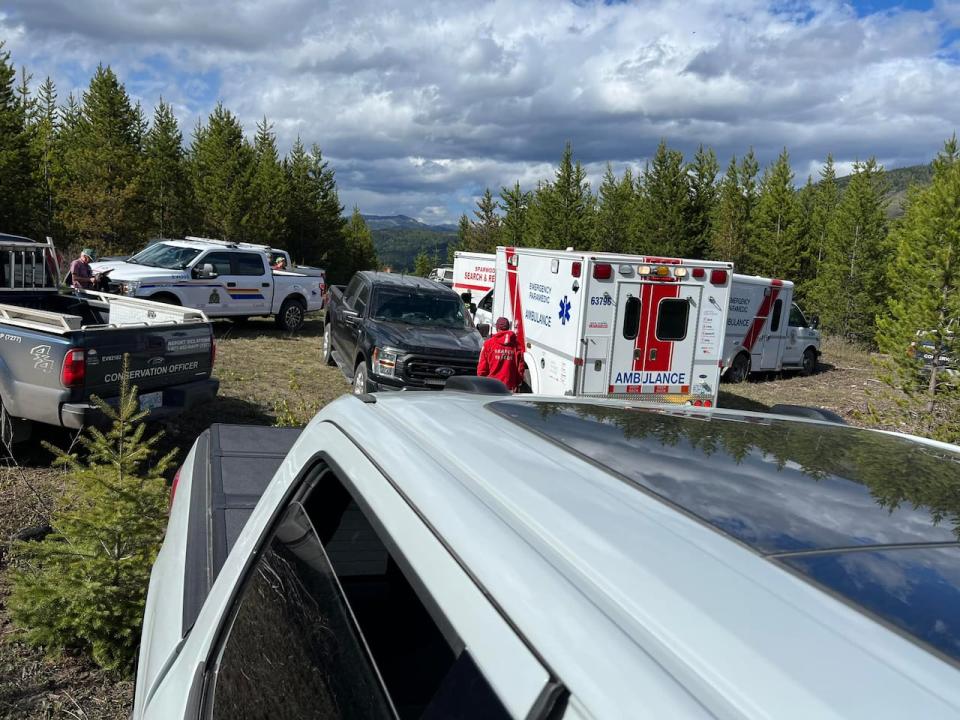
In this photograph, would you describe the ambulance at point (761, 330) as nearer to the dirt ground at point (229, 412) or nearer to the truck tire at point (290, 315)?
the dirt ground at point (229, 412)

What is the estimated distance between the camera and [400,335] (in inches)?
464

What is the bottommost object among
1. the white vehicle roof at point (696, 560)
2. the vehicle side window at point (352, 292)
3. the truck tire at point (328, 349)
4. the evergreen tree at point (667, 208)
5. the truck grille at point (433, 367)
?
the truck tire at point (328, 349)

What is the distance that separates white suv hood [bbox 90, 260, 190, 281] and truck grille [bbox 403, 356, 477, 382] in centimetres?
777

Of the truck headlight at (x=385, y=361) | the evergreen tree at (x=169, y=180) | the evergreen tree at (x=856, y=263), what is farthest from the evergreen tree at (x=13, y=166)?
the evergreen tree at (x=856, y=263)

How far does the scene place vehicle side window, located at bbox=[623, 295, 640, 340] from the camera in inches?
454

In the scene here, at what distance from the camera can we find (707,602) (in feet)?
2.80

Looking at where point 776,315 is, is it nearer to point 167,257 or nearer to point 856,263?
point 167,257

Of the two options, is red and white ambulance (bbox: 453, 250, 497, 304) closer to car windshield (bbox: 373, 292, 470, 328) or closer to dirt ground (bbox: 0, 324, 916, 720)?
dirt ground (bbox: 0, 324, 916, 720)

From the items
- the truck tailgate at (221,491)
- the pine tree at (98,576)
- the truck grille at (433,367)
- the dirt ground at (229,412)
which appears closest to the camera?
the truck tailgate at (221,491)

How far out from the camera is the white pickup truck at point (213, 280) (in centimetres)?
1617

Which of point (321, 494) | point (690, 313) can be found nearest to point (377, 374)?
point (690, 313)

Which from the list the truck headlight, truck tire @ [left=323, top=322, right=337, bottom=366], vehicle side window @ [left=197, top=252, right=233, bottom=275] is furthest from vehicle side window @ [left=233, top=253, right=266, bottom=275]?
the truck headlight

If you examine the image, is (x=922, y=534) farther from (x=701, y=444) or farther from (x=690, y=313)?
(x=690, y=313)

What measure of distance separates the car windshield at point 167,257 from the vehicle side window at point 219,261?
258 millimetres
